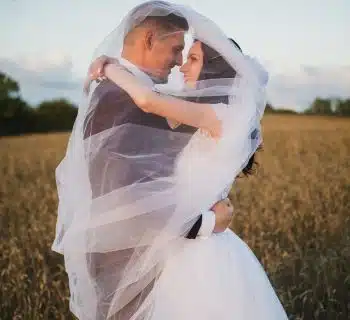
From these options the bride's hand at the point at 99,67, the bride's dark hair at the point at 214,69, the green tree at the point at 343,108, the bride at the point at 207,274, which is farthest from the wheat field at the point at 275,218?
the bride's hand at the point at 99,67

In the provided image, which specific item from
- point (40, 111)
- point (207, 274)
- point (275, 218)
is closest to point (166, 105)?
point (207, 274)

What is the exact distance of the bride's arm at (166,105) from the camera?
124 cm

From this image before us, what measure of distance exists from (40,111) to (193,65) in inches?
84.8

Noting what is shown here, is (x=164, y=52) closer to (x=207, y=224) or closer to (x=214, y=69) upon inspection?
(x=214, y=69)

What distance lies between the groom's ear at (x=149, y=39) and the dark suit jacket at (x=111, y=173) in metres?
0.12

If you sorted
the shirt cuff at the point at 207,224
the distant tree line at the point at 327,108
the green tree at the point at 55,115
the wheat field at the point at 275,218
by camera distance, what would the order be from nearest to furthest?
the shirt cuff at the point at 207,224 < the wheat field at the point at 275,218 < the distant tree line at the point at 327,108 < the green tree at the point at 55,115

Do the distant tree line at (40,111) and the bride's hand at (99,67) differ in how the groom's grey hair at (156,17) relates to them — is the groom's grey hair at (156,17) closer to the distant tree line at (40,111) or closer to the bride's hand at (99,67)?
the bride's hand at (99,67)

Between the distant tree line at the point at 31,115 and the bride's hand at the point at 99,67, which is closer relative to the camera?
the bride's hand at the point at 99,67

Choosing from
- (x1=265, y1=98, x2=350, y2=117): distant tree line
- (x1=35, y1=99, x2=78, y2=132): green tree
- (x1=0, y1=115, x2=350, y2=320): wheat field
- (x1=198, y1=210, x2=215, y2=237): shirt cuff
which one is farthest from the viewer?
(x1=35, y1=99, x2=78, y2=132): green tree

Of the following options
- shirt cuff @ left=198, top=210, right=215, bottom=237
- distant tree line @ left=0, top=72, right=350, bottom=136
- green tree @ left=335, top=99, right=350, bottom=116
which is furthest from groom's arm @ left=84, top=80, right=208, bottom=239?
green tree @ left=335, top=99, right=350, bottom=116

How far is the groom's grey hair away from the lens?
4.54 feet

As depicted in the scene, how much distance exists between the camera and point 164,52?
1.38 metres

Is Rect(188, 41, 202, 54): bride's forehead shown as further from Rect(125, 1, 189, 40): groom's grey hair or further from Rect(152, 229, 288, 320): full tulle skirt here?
Rect(152, 229, 288, 320): full tulle skirt

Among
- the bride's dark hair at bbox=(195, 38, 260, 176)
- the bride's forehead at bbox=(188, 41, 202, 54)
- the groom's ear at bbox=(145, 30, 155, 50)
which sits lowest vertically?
the bride's dark hair at bbox=(195, 38, 260, 176)
